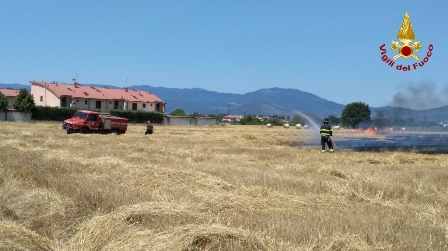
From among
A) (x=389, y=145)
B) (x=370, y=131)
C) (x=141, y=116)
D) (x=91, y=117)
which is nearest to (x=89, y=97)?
(x=141, y=116)

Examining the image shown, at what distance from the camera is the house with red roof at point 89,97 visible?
8625cm

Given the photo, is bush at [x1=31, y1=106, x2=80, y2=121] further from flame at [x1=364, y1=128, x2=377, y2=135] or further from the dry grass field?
the dry grass field

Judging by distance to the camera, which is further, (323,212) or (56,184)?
(56,184)

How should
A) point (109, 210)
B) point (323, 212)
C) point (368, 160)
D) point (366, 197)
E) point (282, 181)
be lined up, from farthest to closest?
point (368, 160) < point (282, 181) < point (366, 197) < point (323, 212) < point (109, 210)

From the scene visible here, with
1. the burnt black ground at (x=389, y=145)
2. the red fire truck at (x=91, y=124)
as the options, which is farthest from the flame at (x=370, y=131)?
the red fire truck at (x=91, y=124)

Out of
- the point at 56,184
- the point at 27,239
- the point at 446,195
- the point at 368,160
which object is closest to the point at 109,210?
the point at 27,239

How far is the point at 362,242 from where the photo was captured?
6.76 meters

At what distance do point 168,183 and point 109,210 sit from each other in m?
3.70

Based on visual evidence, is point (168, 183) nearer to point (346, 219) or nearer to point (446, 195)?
point (346, 219)

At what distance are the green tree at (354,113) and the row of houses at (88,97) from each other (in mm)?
34627

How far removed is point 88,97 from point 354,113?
45513 millimetres

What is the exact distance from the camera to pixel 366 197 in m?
11.0

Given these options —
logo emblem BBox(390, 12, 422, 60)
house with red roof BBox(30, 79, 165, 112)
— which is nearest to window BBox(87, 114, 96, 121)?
logo emblem BBox(390, 12, 422, 60)

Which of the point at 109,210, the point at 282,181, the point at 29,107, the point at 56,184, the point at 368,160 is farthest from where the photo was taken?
the point at 29,107
